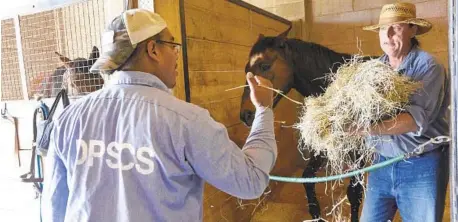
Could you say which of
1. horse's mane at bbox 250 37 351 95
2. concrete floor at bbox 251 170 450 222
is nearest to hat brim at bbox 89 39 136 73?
horse's mane at bbox 250 37 351 95

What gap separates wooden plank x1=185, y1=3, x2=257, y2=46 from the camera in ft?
5.93

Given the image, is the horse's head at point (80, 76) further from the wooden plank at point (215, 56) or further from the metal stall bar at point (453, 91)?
the metal stall bar at point (453, 91)

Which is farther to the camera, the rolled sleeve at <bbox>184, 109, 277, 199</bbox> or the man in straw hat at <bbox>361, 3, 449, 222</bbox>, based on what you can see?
the man in straw hat at <bbox>361, 3, 449, 222</bbox>

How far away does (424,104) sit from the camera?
4.03 ft

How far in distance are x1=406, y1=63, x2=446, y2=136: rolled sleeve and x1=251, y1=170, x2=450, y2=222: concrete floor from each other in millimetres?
1333

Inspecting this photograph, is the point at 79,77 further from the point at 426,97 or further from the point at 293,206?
the point at 293,206

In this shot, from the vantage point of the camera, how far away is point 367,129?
1.27 meters

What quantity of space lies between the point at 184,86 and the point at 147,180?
3.20 feet

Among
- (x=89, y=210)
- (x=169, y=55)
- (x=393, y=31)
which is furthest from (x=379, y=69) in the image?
(x=89, y=210)

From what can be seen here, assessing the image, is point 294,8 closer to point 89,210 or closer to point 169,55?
point 169,55

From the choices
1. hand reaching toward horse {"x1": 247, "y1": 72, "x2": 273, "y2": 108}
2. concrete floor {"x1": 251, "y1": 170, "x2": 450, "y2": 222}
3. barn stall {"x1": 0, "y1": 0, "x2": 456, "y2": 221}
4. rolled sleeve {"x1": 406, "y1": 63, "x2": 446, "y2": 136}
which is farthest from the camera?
concrete floor {"x1": 251, "y1": 170, "x2": 450, "y2": 222}

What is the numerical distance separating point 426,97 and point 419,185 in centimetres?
37

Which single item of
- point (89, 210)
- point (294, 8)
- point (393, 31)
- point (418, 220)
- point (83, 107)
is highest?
point (294, 8)

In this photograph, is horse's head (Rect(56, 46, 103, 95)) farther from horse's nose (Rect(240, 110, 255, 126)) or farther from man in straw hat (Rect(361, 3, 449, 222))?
man in straw hat (Rect(361, 3, 449, 222))
